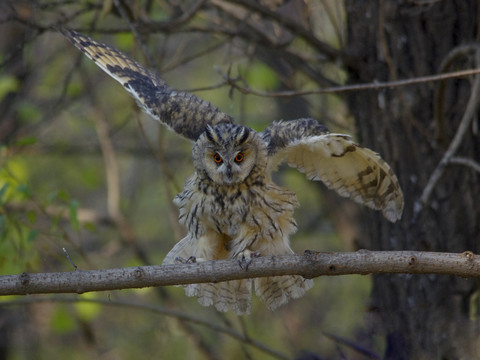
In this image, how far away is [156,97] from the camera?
4105mm

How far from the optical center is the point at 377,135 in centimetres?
414

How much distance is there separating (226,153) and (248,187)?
241mm

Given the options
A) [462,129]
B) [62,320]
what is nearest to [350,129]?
[462,129]

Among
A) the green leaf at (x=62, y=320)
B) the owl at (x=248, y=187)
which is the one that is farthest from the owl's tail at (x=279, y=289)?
the green leaf at (x=62, y=320)

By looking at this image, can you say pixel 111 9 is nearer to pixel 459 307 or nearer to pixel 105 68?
pixel 105 68

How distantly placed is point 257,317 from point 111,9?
4512 millimetres

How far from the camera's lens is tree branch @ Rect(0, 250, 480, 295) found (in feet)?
8.54

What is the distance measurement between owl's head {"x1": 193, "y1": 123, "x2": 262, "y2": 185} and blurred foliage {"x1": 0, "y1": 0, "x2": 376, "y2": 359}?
2.52 feet

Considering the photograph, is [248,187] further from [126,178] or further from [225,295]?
[126,178]

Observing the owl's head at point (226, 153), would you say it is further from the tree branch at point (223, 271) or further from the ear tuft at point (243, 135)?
the tree branch at point (223, 271)

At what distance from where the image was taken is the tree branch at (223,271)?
8.54 feet

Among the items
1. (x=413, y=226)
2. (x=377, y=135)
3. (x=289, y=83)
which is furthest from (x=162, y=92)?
(x=413, y=226)

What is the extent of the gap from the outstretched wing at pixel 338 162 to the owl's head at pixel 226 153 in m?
0.14

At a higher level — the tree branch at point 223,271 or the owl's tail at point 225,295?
the owl's tail at point 225,295
